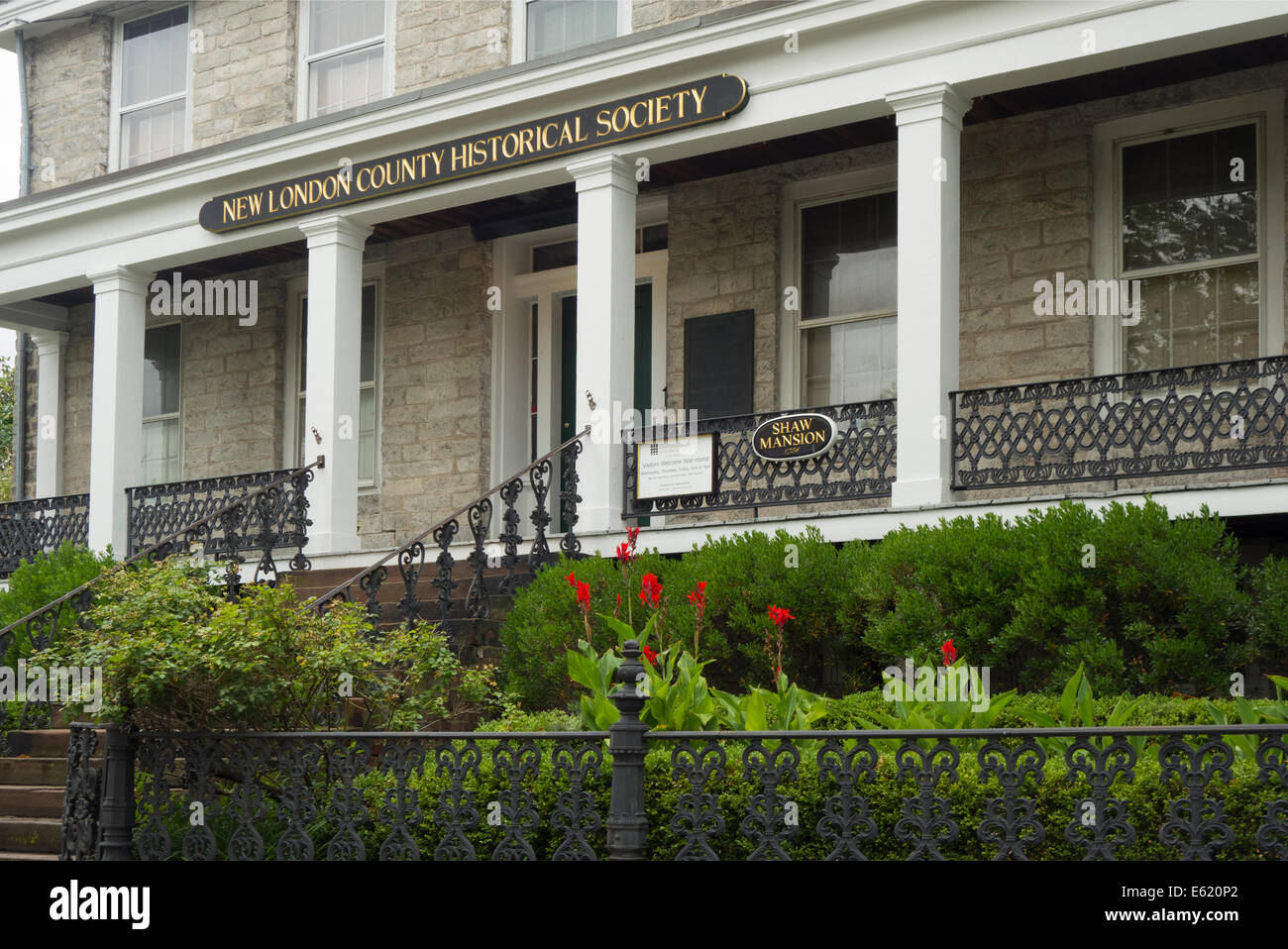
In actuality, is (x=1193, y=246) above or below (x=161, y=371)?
above

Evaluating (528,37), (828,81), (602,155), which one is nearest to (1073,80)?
(828,81)

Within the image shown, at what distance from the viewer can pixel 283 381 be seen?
56.3 ft

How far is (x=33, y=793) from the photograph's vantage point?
9.41 m

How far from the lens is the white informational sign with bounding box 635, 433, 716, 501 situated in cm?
1183

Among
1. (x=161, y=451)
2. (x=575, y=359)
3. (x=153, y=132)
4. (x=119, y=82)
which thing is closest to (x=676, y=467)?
(x=575, y=359)

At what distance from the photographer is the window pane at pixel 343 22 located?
15.9 metres

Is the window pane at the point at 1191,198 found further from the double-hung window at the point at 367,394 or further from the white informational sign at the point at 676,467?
the double-hung window at the point at 367,394

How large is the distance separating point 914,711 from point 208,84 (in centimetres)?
1255

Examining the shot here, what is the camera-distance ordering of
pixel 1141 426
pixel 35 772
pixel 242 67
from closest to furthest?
pixel 35 772 → pixel 1141 426 → pixel 242 67

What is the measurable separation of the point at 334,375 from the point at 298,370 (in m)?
3.39

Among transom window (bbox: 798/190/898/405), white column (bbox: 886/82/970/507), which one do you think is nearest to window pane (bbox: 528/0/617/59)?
transom window (bbox: 798/190/898/405)

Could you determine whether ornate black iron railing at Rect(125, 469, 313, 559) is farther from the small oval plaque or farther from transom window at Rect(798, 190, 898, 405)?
transom window at Rect(798, 190, 898, 405)

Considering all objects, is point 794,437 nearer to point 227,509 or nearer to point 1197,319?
point 1197,319

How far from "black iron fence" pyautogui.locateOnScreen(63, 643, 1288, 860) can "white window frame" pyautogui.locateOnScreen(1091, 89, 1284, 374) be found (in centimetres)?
571
